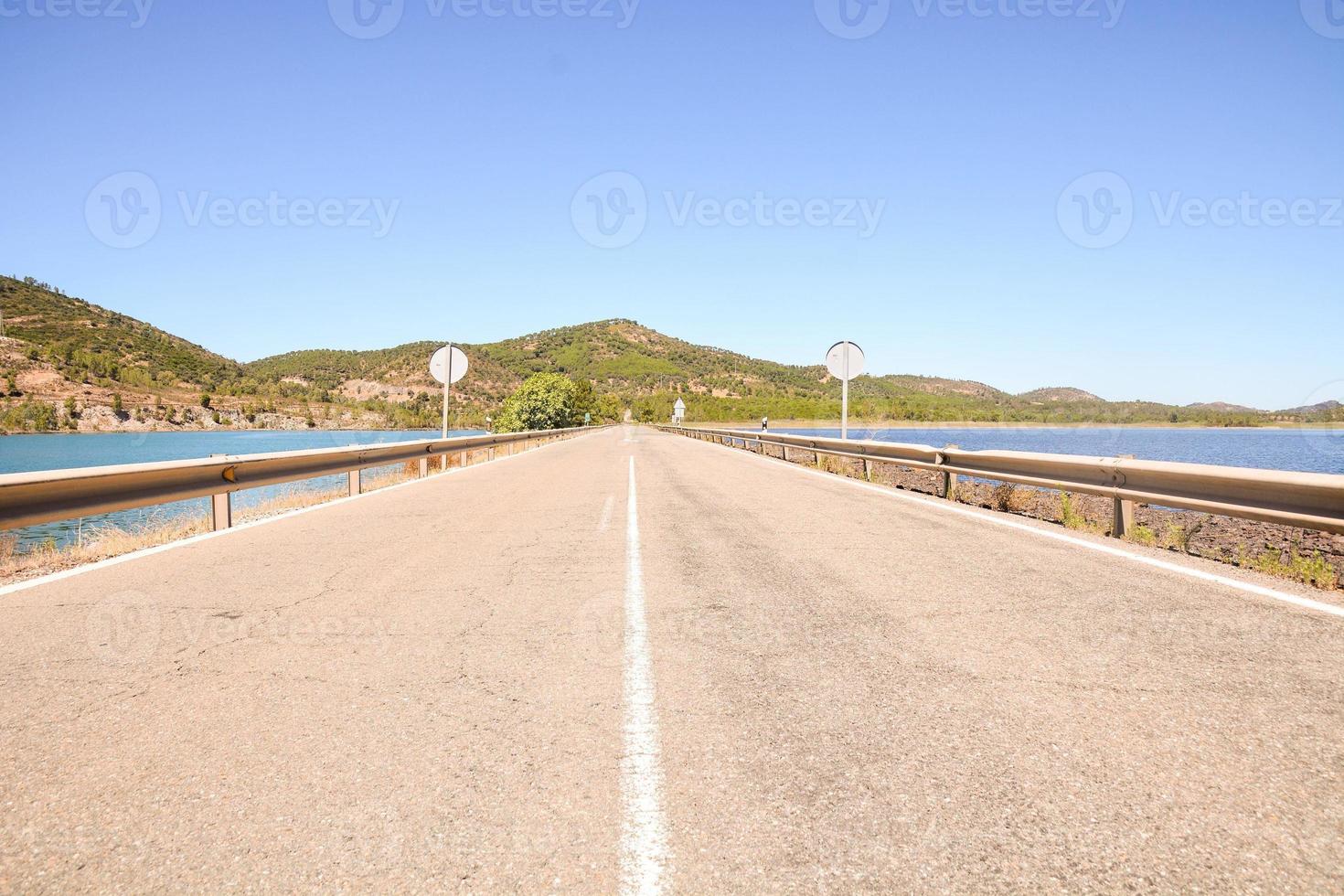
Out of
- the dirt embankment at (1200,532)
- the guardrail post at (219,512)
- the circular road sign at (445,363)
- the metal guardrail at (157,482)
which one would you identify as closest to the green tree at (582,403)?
the circular road sign at (445,363)

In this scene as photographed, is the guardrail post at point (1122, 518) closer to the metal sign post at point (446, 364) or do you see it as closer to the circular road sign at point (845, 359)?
the circular road sign at point (845, 359)

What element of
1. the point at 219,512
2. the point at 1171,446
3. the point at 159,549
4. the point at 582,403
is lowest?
the point at 1171,446

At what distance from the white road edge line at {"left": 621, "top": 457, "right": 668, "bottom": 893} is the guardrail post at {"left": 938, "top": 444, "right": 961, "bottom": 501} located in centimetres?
973

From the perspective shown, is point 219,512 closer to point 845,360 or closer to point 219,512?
point 219,512

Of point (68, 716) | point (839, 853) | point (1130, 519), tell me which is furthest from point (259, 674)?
point (1130, 519)

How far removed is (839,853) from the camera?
7.48ft

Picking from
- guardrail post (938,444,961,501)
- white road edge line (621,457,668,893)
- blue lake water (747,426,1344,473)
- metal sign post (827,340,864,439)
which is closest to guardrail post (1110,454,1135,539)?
blue lake water (747,426,1344,473)

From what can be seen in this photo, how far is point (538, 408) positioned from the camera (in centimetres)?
9438

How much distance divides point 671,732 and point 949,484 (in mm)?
11225

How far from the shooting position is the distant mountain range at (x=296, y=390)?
83312 millimetres

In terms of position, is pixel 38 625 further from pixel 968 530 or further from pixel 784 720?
pixel 968 530

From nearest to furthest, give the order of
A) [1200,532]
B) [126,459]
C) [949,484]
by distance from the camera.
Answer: [1200,532] < [949,484] < [126,459]

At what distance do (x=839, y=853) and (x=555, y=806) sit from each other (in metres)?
0.97

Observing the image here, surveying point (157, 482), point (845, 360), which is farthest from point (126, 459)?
point (157, 482)
